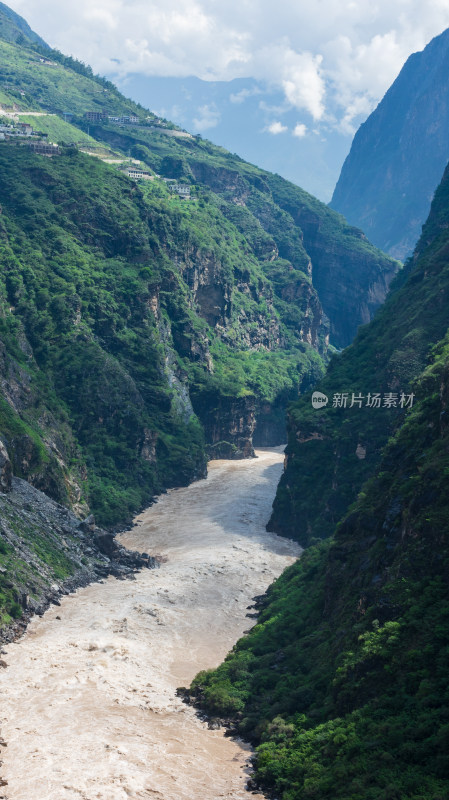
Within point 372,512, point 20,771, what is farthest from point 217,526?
point 20,771

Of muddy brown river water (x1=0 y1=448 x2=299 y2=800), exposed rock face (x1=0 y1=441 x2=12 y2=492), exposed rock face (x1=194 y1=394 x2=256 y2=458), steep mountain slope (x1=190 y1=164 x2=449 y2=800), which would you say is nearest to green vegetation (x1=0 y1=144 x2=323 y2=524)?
exposed rock face (x1=194 y1=394 x2=256 y2=458)

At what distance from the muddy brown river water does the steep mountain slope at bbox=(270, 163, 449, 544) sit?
5.76 metres

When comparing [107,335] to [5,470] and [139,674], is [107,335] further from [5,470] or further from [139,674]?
[139,674]

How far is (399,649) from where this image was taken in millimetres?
57781

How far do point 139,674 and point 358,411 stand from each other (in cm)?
4971

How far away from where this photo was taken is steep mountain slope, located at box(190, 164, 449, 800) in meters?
52.0

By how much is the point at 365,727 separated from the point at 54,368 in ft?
269

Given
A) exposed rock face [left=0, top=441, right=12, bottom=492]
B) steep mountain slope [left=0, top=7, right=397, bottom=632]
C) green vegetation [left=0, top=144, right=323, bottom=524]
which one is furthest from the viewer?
green vegetation [left=0, top=144, right=323, bottom=524]

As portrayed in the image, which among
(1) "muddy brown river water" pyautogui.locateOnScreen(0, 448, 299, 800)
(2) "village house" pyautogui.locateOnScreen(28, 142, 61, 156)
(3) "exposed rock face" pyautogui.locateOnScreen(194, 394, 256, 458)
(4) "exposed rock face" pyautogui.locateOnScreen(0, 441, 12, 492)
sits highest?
(2) "village house" pyautogui.locateOnScreen(28, 142, 61, 156)

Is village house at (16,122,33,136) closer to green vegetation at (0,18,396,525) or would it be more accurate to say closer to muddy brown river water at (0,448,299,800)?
green vegetation at (0,18,396,525)

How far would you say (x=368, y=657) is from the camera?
58969mm

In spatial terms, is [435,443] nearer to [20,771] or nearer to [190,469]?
[20,771]

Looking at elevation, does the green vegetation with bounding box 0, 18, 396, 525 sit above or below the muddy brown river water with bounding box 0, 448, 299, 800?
above

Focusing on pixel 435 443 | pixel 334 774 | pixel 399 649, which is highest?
pixel 435 443
